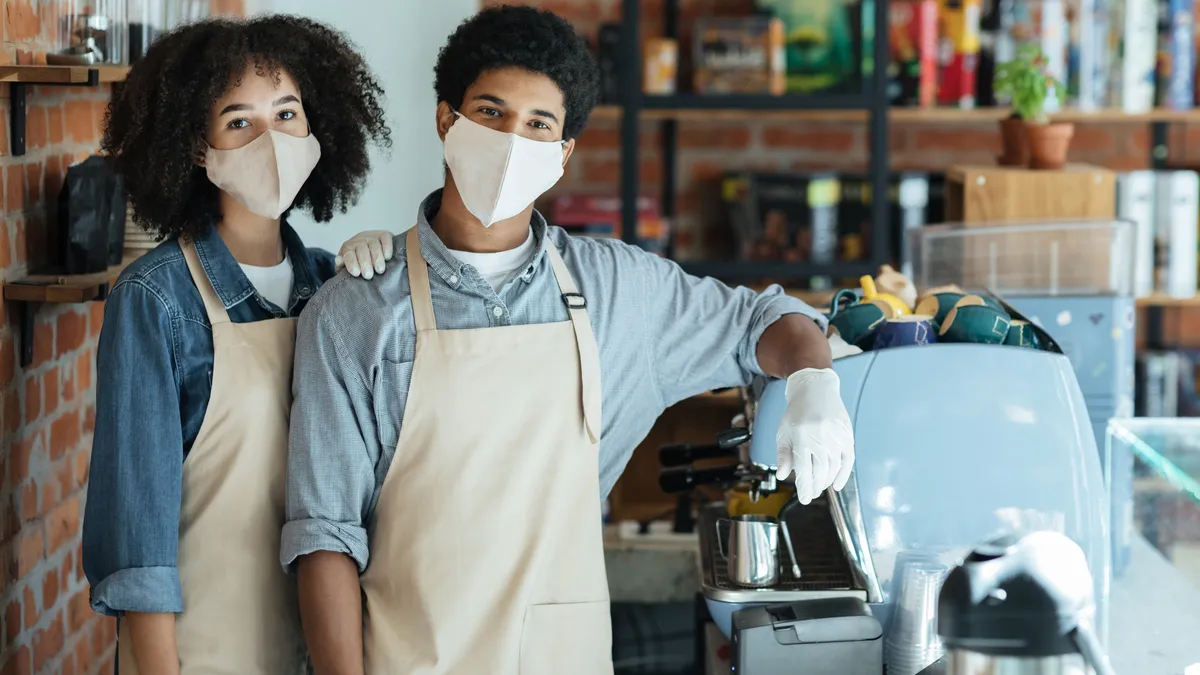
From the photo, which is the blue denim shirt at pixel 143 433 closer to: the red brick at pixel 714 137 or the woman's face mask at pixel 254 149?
the woman's face mask at pixel 254 149

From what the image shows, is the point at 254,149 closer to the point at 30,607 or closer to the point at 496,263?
the point at 496,263

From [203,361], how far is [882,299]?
863mm

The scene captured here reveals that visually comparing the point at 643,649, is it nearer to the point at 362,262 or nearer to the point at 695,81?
the point at 695,81

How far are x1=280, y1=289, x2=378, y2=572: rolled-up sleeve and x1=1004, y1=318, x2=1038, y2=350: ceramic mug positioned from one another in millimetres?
793

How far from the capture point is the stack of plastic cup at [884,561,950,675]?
4.72ft

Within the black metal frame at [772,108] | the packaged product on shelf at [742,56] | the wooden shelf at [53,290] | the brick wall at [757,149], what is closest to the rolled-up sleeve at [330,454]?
the wooden shelf at [53,290]

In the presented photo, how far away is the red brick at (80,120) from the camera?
181cm

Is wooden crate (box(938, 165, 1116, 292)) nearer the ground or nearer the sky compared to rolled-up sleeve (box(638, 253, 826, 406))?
nearer the sky

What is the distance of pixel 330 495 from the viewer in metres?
1.39

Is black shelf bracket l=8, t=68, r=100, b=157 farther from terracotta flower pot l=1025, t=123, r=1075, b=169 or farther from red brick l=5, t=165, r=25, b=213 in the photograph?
terracotta flower pot l=1025, t=123, r=1075, b=169

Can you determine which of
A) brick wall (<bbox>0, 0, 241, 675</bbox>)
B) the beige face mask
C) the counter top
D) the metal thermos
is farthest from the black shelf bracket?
the counter top

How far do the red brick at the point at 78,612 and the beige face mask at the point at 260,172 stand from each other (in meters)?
0.74

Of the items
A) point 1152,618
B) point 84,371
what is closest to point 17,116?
point 84,371

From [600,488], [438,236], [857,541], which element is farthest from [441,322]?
[857,541]
